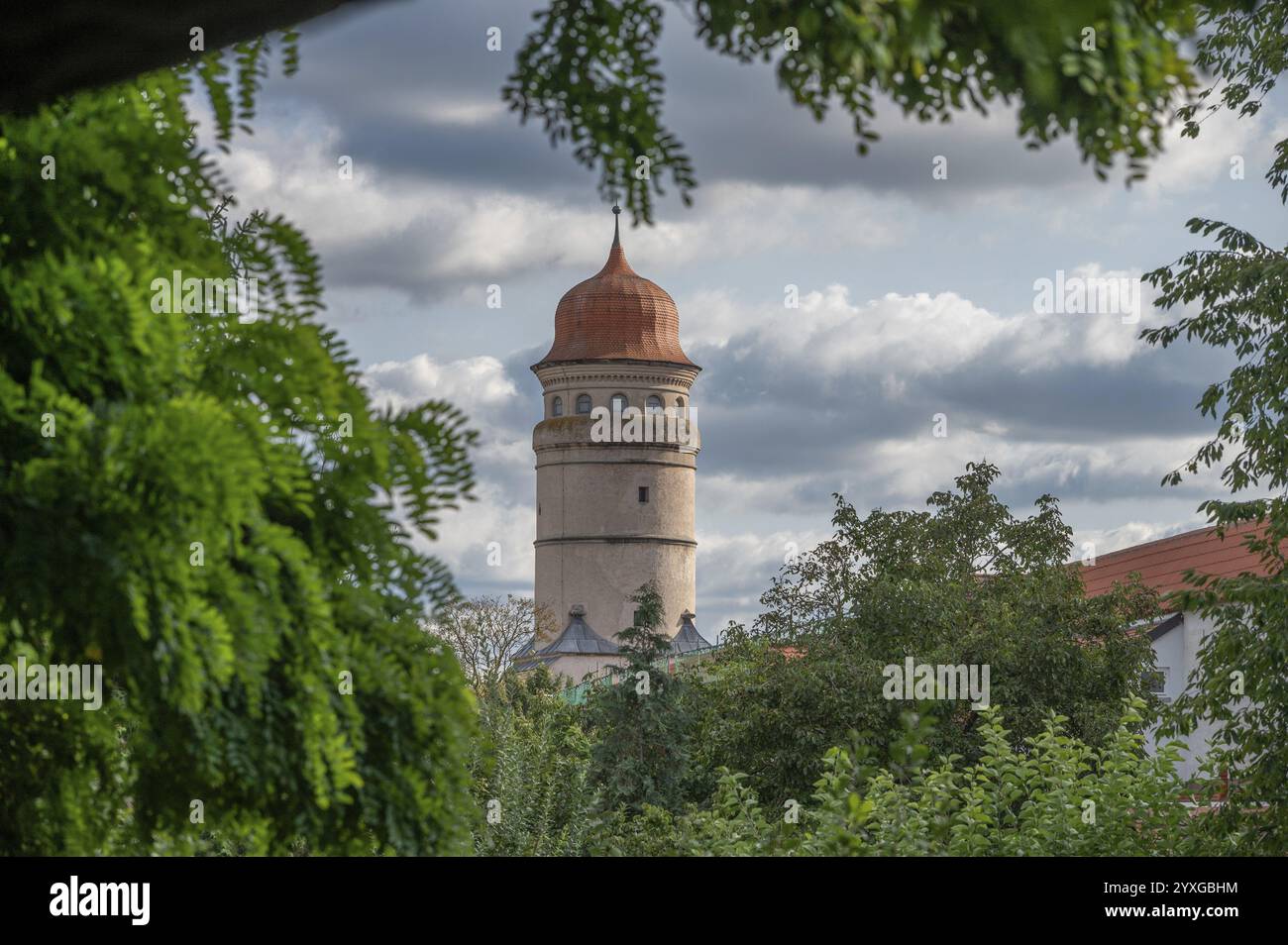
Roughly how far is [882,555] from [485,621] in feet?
90.0

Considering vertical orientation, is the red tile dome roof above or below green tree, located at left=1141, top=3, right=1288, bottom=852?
above

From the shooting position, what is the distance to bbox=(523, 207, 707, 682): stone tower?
70.5 metres

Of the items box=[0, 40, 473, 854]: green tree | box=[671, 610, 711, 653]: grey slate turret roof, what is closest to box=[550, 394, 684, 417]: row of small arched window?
box=[671, 610, 711, 653]: grey slate turret roof

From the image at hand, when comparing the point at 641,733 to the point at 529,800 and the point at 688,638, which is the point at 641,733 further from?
the point at 688,638

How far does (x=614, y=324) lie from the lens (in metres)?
73.4

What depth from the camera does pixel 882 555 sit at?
31.3m

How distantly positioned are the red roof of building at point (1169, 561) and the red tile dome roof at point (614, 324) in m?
35.4

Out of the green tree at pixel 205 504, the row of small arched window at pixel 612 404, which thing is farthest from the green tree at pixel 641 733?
the row of small arched window at pixel 612 404

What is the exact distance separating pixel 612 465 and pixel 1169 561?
38.1 metres

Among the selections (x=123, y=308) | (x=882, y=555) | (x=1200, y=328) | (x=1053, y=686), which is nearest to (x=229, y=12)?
(x=123, y=308)

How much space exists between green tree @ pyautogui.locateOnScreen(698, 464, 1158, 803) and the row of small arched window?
136 feet

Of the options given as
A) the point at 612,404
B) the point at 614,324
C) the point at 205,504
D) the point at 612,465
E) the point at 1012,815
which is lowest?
the point at 1012,815

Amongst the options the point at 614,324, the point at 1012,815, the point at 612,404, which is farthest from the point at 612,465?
the point at 1012,815

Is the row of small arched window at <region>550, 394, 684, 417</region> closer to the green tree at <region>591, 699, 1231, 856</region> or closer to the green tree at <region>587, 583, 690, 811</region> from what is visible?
the green tree at <region>587, 583, 690, 811</region>
